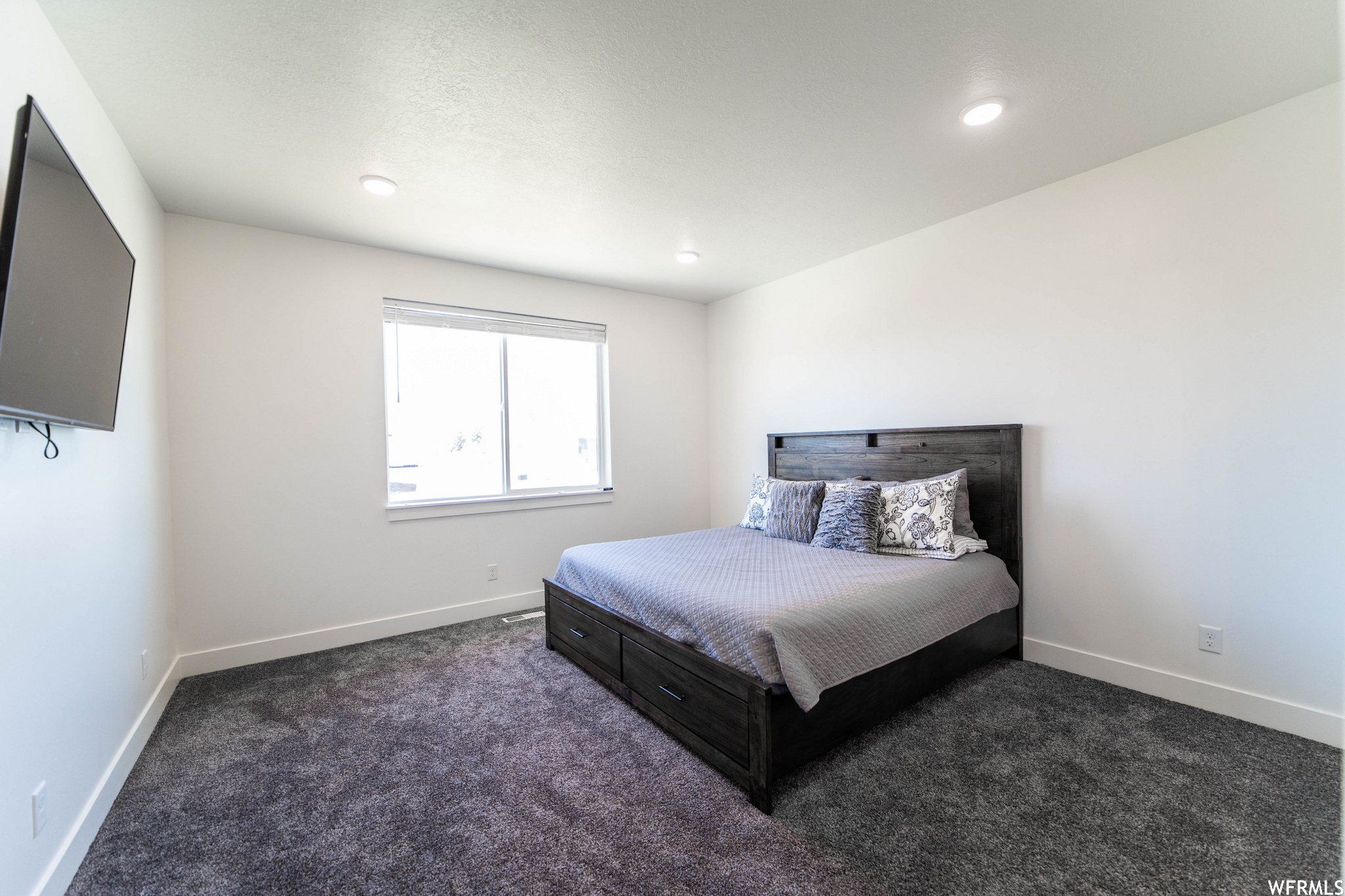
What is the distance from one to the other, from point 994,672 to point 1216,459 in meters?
1.36

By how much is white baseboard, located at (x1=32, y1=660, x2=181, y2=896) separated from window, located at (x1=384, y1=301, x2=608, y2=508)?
1.52m

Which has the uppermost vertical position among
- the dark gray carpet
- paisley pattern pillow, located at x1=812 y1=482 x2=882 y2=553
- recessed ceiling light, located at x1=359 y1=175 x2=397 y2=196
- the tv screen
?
recessed ceiling light, located at x1=359 y1=175 x2=397 y2=196

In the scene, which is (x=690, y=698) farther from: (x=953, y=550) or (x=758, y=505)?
(x=758, y=505)

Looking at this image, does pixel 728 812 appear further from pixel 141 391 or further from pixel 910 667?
pixel 141 391

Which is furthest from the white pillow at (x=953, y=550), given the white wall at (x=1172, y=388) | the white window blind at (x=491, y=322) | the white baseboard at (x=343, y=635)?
the white window blind at (x=491, y=322)

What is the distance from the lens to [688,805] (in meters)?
1.82

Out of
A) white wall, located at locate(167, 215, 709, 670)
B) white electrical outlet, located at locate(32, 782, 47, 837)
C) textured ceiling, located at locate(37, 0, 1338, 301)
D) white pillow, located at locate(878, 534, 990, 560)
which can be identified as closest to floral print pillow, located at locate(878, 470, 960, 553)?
white pillow, located at locate(878, 534, 990, 560)

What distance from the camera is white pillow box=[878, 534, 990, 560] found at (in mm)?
2744

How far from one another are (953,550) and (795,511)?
0.89 m

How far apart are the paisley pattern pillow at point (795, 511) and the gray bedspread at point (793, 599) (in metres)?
0.10

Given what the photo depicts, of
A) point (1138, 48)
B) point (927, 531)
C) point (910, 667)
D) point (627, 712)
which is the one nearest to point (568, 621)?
point (627, 712)

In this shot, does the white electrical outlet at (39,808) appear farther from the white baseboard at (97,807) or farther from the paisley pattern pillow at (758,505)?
the paisley pattern pillow at (758,505)

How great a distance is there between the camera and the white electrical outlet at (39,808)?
1.40 meters

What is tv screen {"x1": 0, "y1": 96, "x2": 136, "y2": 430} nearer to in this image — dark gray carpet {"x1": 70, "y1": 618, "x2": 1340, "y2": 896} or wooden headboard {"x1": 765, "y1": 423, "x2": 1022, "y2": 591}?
dark gray carpet {"x1": 70, "y1": 618, "x2": 1340, "y2": 896}
